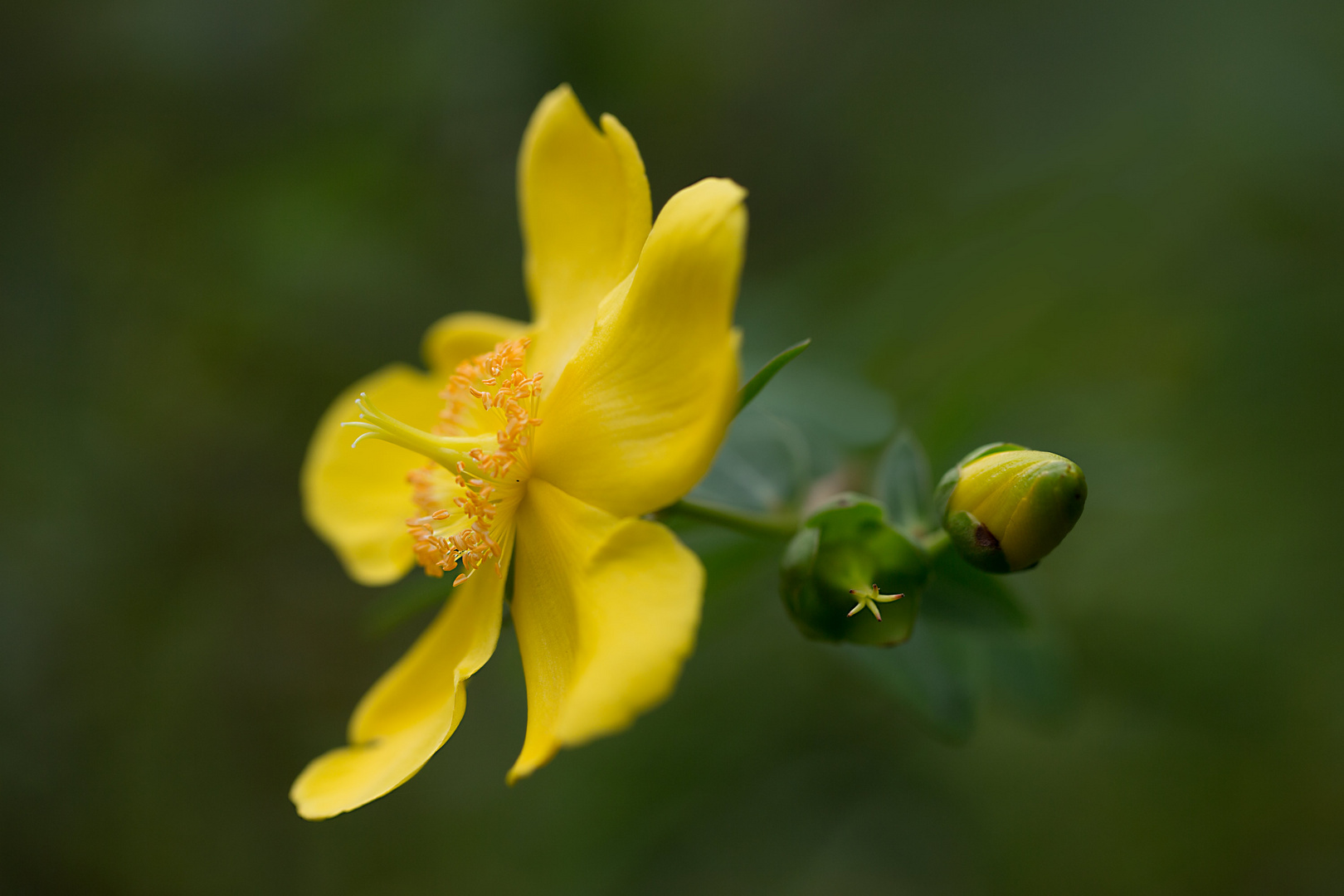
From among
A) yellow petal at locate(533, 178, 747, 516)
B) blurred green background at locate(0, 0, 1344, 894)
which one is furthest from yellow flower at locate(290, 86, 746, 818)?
blurred green background at locate(0, 0, 1344, 894)

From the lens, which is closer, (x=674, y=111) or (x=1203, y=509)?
(x=1203, y=509)

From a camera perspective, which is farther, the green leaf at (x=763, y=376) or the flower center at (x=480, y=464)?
the flower center at (x=480, y=464)

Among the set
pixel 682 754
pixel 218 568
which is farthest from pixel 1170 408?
pixel 218 568

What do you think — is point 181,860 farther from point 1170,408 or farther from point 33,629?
point 1170,408

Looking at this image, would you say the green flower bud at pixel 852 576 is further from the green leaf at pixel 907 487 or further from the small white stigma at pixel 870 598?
the green leaf at pixel 907 487

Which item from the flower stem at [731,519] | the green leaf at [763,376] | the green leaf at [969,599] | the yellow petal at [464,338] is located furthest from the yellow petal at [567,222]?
the green leaf at [969,599]

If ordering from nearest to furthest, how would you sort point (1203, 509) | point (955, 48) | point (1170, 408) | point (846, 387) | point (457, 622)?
point (457, 622)
point (846, 387)
point (1170, 408)
point (1203, 509)
point (955, 48)
